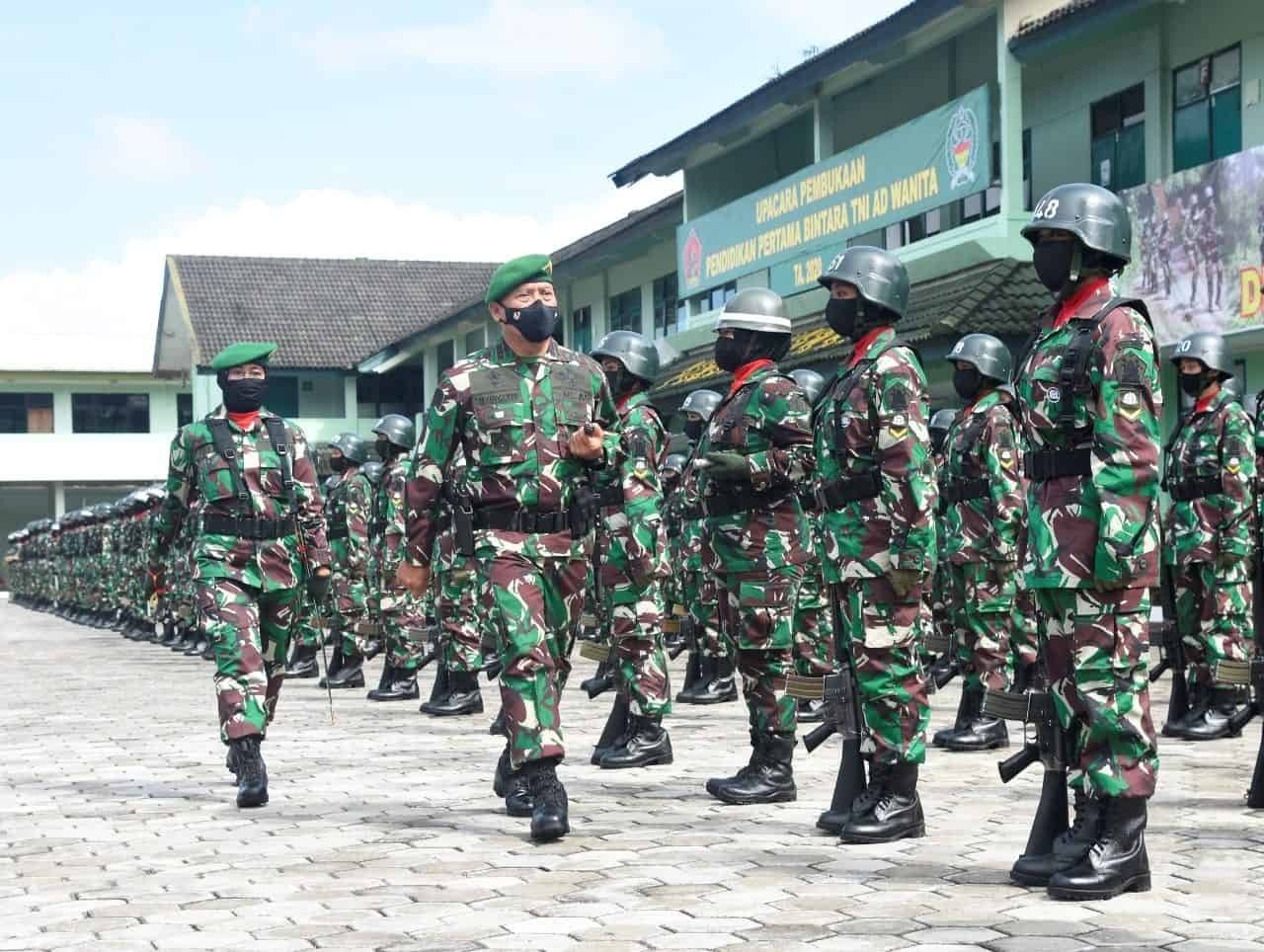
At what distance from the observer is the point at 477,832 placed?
730cm

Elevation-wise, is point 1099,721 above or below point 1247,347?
below

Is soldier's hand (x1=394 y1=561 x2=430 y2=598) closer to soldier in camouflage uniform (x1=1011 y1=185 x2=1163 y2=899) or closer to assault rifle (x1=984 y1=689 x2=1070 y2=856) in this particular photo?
assault rifle (x1=984 y1=689 x2=1070 y2=856)

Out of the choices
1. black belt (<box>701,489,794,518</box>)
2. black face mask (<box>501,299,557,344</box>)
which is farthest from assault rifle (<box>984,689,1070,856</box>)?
black face mask (<box>501,299,557,344</box>)

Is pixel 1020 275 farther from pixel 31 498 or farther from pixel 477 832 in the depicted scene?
pixel 31 498

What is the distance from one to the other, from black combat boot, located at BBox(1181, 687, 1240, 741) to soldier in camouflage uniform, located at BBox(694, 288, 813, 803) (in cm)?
328

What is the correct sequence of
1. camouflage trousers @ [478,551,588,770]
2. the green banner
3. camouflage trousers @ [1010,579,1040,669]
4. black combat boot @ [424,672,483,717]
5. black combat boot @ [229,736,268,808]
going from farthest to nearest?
the green banner < black combat boot @ [424,672,483,717] < camouflage trousers @ [1010,579,1040,669] < black combat boot @ [229,736,268,808] < camouflage trousers @ [478,551,588,770]

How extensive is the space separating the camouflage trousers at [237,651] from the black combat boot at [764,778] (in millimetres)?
2218

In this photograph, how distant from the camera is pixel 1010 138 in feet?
64.5

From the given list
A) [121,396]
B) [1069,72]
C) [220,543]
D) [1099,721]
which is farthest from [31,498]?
[1099,721]

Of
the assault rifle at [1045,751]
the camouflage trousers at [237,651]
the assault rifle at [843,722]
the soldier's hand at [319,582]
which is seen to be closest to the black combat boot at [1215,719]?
the assault rifle at [843,722]

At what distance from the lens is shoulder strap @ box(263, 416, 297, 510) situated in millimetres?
8875

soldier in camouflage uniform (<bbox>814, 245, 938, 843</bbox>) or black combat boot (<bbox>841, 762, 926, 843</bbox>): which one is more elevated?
soldier in camouflage uniform (<bbox>814, 245, 938, 843</bbox>)

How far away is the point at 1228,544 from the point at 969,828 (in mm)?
4060

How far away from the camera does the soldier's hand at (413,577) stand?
289 inches
